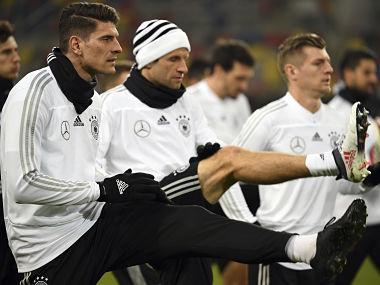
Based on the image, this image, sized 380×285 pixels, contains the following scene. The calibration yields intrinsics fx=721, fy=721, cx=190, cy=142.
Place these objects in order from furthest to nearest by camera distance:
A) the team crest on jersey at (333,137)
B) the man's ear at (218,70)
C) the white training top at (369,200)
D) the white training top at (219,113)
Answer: the white training top at (219,113), the man's ear at (218,70), the white training top at (369,200), the team crest on jersey at (333,137)

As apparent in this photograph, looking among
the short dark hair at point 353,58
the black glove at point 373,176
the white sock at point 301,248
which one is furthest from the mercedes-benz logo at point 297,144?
the short dark hair at point 353,58

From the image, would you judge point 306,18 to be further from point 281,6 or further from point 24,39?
point 24,39

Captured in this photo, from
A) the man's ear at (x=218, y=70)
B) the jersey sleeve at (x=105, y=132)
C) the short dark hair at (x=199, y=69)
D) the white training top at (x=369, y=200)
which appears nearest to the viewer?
the jersey sleeve at (x=105, y=132)

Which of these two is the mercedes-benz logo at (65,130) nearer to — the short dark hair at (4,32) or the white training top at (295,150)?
the white training top at (295,150)

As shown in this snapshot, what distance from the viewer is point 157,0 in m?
16.9

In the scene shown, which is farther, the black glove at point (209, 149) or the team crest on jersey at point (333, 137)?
the team crest on jersey at point (333, 137)

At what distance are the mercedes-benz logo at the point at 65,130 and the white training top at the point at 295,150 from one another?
1.52 meters

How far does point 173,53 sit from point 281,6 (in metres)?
13.1

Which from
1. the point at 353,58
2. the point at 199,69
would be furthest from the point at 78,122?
the point at 199,69

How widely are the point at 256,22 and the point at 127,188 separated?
14109 mm

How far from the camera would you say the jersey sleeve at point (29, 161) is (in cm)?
355

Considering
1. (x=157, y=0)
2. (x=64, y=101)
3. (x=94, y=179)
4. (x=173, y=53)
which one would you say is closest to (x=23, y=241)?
(x=94, y=179)

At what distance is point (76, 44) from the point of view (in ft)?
13.0

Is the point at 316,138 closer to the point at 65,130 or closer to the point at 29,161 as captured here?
the point at 65,130
